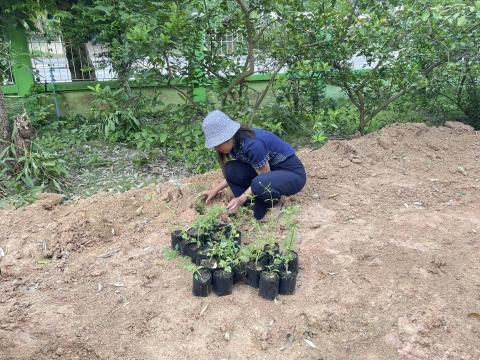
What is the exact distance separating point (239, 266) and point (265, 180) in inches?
30.8

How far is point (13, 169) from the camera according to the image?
4.22 metres

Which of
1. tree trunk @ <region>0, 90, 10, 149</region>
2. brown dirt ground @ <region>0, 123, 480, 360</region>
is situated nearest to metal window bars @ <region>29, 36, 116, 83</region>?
tree trunk @ <region>0, 90, 10, 149</region>

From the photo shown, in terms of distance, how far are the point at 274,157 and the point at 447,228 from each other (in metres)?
1.42

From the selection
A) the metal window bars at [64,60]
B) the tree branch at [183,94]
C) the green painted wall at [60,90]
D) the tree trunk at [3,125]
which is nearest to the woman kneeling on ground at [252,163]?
the tree branch at [183,94]

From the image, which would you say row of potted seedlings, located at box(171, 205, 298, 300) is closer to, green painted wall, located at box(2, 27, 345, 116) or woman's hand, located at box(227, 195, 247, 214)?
woman's hand, located at box(227, 195, 247, 214)

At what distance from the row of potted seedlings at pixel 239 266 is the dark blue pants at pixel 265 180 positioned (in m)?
0.50

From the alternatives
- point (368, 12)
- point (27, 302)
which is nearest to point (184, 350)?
point (27, 302)

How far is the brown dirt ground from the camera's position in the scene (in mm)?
2184

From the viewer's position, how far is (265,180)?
3.09 m

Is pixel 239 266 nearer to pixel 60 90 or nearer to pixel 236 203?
pixel 236 203

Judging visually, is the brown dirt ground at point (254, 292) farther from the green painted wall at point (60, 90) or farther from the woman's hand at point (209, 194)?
the green painted wall at point (60, 90)

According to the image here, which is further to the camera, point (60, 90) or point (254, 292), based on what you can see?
point (60, 90)

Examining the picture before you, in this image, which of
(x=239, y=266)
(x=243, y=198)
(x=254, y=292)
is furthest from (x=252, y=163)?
(x=254, y=292)

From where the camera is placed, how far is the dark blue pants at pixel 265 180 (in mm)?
3094
